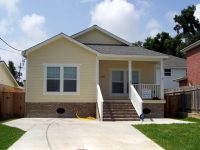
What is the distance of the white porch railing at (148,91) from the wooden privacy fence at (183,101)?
158 centimetres

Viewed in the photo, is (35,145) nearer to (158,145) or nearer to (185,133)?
(158,145)

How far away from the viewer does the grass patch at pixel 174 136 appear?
40.6ft

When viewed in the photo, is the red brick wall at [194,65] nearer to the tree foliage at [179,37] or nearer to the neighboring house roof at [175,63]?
the neighboring house roof at [175,63]

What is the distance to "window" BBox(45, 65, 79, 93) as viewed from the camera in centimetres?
2469

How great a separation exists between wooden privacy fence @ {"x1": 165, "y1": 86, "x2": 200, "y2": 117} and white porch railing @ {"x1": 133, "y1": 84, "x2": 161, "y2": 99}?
1577mm

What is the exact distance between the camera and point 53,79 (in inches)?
972

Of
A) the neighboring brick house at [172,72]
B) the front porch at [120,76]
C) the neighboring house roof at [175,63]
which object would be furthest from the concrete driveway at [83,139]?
the neighboring house roof at [175,63]

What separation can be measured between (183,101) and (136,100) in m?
Answer: 4.07

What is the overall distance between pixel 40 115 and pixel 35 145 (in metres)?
12.2

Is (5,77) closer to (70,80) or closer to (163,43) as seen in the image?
(70,80)

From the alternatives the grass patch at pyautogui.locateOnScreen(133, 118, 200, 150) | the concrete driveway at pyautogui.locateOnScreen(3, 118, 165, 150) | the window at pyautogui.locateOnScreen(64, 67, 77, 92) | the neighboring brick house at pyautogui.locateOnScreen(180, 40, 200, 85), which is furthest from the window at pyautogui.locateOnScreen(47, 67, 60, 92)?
the neighboring brick house at pyautogui.locateOnScreen(180, 40, 200, 85)

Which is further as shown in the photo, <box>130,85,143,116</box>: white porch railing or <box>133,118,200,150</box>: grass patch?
<box>130,85,143,116</box>: white porch railing

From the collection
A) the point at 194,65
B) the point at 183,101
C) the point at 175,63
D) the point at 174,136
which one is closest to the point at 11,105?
the point at 183,101

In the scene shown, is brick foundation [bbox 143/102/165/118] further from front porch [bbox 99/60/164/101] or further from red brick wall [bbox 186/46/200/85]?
red brick wall [bbox 186/46/200/85]
